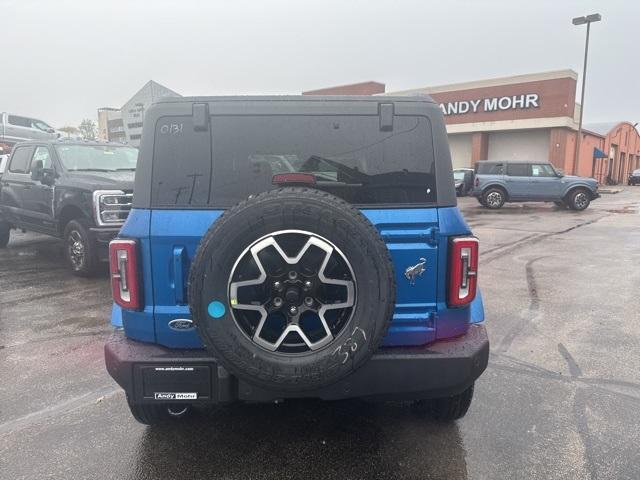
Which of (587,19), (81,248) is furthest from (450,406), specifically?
(587,19)

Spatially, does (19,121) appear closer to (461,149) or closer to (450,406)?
(450,406)

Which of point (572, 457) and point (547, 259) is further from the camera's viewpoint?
point (547, 259)

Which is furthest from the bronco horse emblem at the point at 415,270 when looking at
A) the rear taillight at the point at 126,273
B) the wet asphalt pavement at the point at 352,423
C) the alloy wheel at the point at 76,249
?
the alloy wheel at the point at 76,249

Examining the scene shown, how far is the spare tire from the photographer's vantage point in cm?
225

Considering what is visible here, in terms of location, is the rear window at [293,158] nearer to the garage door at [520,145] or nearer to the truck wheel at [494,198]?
the truck wheel at [494,198]

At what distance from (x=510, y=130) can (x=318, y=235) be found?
33.6 meters

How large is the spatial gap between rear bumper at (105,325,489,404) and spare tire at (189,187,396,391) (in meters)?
0.18

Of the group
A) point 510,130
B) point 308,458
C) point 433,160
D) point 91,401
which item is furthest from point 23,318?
point 510,130

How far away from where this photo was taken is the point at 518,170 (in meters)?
19.0

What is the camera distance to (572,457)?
279 cm

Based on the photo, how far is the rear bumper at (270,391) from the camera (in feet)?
8.11

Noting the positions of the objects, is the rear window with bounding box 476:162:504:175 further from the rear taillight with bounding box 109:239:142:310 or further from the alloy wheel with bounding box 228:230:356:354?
the rear taillight with bounding box 109:239:142:310

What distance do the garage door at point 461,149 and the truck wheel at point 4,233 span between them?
30.2 metres

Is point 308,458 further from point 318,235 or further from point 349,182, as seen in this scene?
point 349,182
